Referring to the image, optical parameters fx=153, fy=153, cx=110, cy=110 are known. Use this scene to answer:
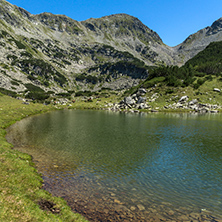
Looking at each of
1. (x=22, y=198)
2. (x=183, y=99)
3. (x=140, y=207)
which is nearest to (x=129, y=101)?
(x=183, y=99)

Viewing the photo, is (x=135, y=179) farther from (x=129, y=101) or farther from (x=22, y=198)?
(x=129, y=101)

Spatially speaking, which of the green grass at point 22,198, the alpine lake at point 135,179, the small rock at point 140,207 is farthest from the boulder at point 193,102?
the green grass at point 22,198

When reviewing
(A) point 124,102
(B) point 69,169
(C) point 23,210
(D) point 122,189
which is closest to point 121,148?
(B) point 69,169

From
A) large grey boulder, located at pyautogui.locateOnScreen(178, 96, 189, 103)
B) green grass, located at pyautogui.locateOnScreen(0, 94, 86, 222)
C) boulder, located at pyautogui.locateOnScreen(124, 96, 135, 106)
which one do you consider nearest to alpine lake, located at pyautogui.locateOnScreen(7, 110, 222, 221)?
green grass, located at pyautogui.locateOnScreen(0, 94, 86, 222)

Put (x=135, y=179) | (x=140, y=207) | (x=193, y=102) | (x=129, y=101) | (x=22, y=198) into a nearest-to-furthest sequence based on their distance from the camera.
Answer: (x=22, y=198), (x=140, y=207), (x=135, y=179), (x=193, y=102), (x=129, y=101)

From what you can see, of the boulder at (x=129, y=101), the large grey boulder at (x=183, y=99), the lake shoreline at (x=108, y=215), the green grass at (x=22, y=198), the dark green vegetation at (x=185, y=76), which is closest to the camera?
the green grass at (x=22, y=198)

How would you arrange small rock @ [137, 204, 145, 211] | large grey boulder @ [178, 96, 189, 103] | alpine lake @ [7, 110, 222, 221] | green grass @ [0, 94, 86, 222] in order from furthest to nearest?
large grey boulder @ [178, 96, 189, 103] → small rock @ [137, 204, 145, 211] → alpine lake @ [7, 110, 222, 221] → green grass @ [0, 94, 86, 222]

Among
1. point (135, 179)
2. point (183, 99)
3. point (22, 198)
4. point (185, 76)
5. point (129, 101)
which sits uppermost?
point (185, 76)

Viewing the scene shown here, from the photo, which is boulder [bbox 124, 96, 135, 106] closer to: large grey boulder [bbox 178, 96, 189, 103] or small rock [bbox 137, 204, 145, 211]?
large grey boulder [bbox 178, 96, 189, 103]

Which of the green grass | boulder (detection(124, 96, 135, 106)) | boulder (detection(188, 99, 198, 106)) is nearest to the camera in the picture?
the green grass

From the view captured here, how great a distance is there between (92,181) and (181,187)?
10988mm

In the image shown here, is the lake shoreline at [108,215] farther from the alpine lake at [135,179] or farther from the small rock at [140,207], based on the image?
the small rock at [140,207]

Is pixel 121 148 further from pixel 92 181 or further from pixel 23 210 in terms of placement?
pixel 23 210

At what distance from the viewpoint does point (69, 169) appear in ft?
76.7
